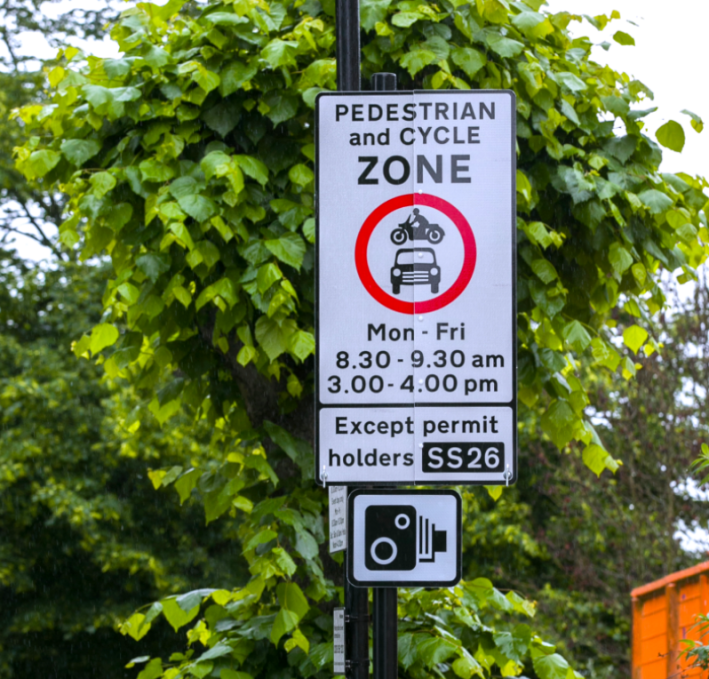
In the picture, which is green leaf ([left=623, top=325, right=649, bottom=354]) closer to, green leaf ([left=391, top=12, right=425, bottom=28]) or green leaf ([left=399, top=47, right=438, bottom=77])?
green leaf ([left=399, top=47, right=438, bottom=77])

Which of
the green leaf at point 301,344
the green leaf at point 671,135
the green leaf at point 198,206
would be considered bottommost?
the green leaf at point 301,344

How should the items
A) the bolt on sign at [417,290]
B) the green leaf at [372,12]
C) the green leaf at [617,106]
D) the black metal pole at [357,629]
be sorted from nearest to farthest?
the bolt on sign at [417,290]
the black metal pole at [357,629]
the green leaf at [372,12]
the green leaf at [617,106]

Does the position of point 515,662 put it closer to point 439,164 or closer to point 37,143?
point 439,164

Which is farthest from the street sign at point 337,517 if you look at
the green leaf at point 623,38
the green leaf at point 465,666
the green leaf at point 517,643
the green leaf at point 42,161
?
the green leaf at point 623,38

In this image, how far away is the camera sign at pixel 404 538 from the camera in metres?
2.71

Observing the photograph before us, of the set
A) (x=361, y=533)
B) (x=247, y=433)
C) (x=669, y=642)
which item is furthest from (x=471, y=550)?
(x=361, y=533)

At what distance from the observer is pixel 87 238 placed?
4.57 meters

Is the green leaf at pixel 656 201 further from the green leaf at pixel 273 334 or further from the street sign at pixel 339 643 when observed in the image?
the street sign at pixel 339 643

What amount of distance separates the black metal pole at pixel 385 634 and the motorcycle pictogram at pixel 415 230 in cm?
97

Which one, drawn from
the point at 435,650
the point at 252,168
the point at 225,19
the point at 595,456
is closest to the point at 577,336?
the point at 595,456

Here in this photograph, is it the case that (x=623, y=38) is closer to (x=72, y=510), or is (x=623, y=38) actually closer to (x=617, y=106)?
(x=617, y=106)

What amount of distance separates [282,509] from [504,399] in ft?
5.99

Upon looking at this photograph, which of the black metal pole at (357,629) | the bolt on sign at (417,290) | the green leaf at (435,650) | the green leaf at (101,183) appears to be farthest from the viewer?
the green leaf at (101,183)

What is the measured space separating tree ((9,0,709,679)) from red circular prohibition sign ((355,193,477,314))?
4.32 ft
